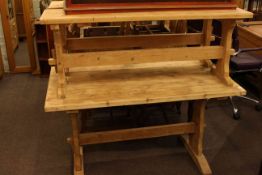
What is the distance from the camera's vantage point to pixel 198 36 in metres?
2.17

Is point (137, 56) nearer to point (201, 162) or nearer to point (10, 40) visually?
point (201, 162)

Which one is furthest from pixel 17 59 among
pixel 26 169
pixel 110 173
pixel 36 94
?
pixel 110 173

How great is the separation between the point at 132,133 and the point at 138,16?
983 millimetres

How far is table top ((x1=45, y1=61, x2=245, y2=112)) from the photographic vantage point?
1.72 metres

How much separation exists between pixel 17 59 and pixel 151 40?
9.46 feet

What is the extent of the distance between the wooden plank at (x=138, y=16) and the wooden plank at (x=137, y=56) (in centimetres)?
26

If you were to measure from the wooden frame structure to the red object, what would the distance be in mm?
38

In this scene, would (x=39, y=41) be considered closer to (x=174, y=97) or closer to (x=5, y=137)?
(x=5, y=137)

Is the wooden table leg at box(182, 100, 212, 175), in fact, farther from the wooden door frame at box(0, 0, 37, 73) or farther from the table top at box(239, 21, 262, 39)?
the wooden door frame at box(0, 0, 37, 73)

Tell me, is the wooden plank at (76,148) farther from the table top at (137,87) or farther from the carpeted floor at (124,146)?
the table top at (137,87)

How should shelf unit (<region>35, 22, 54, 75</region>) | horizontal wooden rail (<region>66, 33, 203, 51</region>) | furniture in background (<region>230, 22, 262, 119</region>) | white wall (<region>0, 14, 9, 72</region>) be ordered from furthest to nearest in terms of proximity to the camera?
white wall (<region>0, 14, 9, 72</region>), shelf unit (<region>35, 22, 54, 75</region>), furniture in background (<region>230, 22, 262, 119</region>), horizontal wooden rail (<region>66, 33, 203, 51</region>)

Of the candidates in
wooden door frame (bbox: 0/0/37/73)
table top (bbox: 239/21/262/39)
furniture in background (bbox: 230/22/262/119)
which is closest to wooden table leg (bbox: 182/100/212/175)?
furniture in background (bbox: 230/22/262/119)

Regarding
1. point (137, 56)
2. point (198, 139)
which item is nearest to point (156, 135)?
point (198, 139)

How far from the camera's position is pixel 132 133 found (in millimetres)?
2254
